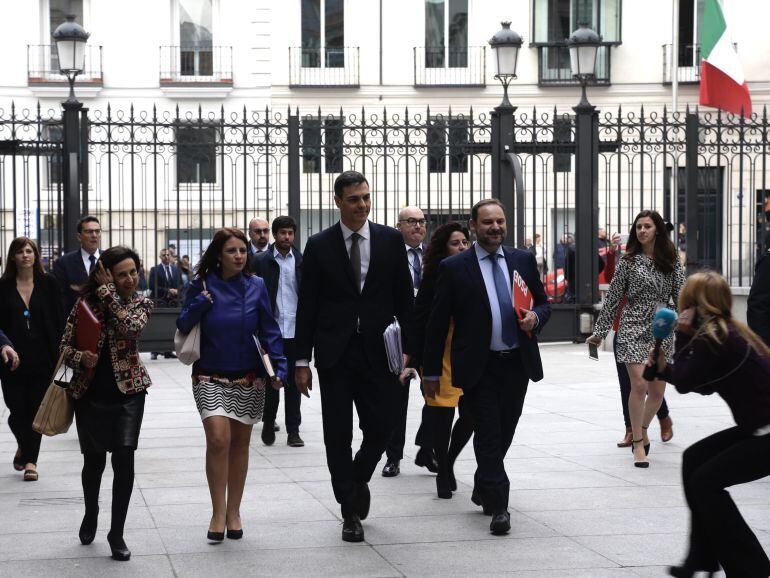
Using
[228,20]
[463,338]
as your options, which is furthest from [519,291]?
[228,20]

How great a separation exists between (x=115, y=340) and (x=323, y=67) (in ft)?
81.2

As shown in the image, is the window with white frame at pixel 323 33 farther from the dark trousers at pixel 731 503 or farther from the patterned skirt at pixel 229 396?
the dark trousers at pixel 731 503

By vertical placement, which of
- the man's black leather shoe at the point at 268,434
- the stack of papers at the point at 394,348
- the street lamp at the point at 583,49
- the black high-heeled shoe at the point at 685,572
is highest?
the street lamp at the point at 583,49

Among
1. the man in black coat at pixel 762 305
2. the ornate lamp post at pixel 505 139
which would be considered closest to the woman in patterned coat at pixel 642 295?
the man in black coat at pixel 762 305

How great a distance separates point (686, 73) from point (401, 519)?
25.4 metres

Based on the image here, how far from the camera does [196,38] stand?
30.5 metres

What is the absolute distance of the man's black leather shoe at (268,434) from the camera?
1007 cm

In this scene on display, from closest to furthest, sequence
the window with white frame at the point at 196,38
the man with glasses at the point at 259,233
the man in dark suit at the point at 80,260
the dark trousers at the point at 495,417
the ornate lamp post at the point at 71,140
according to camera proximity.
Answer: the dark trousers at the point at 495,417, the man in dark suit at the point at 80,260, the man with glasses at the point at 259,233, the ornate lamp post at the point at 71,140, the window with white frame at the point at 196,38

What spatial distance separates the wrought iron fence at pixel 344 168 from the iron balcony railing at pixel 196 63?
1197 mm

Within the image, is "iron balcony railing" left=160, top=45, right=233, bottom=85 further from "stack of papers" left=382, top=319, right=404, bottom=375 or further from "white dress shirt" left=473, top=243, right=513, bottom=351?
"stack of papers" left=382, top=319, right=404, bottom=375

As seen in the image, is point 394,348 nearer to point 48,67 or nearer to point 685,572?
point 685,572

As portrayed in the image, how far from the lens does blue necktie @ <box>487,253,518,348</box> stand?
7.05m

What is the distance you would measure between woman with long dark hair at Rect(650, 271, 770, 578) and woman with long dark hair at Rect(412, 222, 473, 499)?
2273 mm

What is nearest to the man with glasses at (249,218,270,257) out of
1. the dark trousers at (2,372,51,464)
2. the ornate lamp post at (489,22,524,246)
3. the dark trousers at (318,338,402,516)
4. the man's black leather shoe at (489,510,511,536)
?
the dark trousers at (2,372,51,464)
